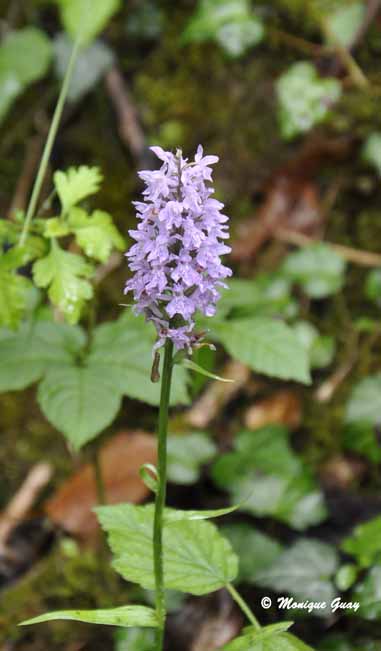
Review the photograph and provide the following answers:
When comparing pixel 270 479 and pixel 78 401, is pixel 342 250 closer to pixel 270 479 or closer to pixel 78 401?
pixel 270 479

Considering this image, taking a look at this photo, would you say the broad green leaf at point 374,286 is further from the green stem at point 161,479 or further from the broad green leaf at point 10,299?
the green stem at point 161,479

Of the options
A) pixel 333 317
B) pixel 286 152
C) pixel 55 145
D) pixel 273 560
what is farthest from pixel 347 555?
pixel 55 145

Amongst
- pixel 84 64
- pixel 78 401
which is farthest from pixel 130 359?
pixel 84 64

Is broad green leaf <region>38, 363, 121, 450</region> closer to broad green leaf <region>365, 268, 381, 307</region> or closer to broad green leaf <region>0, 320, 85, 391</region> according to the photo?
broad green leaf <region>0, 320, 85, 391</region>

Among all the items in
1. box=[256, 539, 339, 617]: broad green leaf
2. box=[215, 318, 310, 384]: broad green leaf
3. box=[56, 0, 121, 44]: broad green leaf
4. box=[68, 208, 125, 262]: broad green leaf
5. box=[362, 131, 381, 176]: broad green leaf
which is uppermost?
box=[56, 0, 121, 44]: broad green leaf

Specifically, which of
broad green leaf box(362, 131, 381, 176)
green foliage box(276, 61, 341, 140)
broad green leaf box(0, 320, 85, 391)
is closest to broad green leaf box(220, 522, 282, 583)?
broad green leaf box(0, 320, 85, 391)

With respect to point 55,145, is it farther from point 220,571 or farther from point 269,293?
point 220,571
